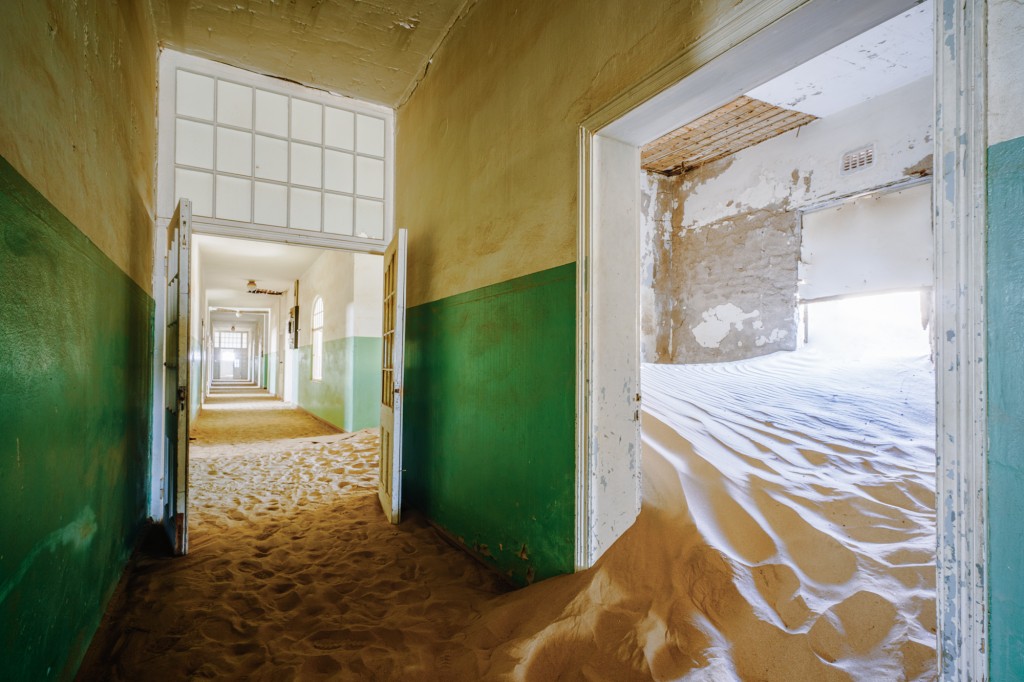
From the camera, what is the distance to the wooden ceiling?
5.66 meters

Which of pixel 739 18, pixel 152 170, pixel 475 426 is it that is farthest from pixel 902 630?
pixel 152 170

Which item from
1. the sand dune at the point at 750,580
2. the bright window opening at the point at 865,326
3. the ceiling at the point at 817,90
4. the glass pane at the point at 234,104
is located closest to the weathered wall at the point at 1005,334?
the sand dune at the point at 750,580

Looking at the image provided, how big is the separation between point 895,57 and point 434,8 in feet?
15.1

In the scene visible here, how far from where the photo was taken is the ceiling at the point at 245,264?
8.32 meters

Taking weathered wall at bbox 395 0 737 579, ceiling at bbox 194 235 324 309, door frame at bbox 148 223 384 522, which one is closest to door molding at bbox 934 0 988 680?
weathered wall at bbox 395 0 737 579

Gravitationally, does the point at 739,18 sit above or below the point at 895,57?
below

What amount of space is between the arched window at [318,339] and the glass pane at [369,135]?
18.3 ft

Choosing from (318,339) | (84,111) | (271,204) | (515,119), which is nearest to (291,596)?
(84,111)

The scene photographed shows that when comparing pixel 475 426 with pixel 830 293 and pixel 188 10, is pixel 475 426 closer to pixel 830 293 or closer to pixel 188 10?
pixel 188 10

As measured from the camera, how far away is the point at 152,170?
3.33 metres

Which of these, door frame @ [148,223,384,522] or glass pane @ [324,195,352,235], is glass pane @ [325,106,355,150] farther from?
door frame @ [148,223,384,522]

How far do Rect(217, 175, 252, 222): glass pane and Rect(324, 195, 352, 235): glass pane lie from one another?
0.59 metres

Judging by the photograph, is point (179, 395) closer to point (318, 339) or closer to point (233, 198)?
point (233, 198)

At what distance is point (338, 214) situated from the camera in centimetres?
425
